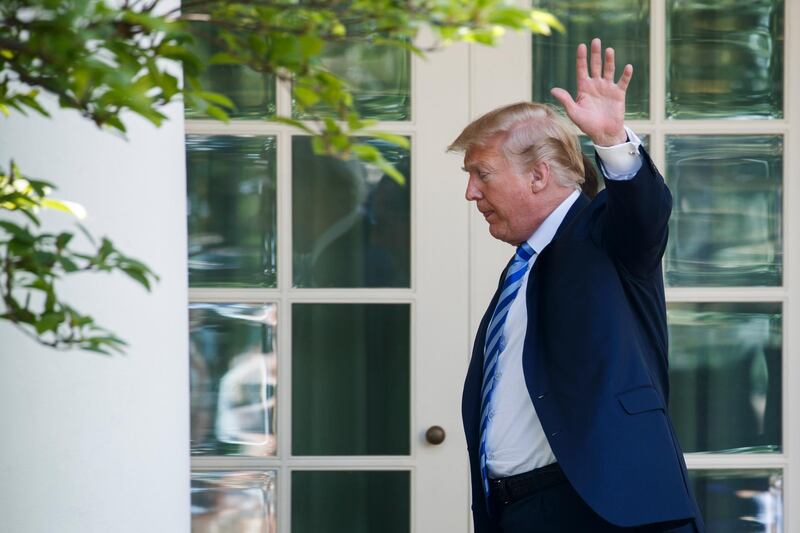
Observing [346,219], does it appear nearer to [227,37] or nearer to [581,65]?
[581,65]

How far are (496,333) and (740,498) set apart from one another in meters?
1.36

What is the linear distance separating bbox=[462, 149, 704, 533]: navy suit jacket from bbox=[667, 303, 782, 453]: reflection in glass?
1.03 metres

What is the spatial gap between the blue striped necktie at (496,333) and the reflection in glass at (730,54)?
3.77ft

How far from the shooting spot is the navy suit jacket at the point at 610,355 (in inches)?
98.1

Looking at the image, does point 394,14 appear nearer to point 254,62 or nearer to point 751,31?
point 254,62

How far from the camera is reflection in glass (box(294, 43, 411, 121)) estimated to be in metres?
3.67

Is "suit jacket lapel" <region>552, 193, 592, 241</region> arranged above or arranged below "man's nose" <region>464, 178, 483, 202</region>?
below

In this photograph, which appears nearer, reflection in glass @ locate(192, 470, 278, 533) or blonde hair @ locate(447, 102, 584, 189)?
blonde hair @ locate(447, 102, 584, 189)

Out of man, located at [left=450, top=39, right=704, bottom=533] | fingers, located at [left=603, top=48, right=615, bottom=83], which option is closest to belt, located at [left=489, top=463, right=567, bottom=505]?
man, located at [left=450, top=39, right=704, bottom=533]

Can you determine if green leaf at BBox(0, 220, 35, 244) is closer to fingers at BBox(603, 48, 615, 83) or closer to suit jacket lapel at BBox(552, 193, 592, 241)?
fingers at BBox(603, 48, 615, 83)

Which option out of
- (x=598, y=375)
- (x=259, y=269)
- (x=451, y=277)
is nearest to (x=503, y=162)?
(x=598, y=375)

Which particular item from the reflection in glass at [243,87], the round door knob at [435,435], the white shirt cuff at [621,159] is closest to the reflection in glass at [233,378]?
the round door knob at [435,435]

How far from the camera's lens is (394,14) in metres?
1.21

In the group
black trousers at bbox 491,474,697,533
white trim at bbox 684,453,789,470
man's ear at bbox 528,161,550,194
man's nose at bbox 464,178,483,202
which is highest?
man's ear at bbox 528,161,550,194
